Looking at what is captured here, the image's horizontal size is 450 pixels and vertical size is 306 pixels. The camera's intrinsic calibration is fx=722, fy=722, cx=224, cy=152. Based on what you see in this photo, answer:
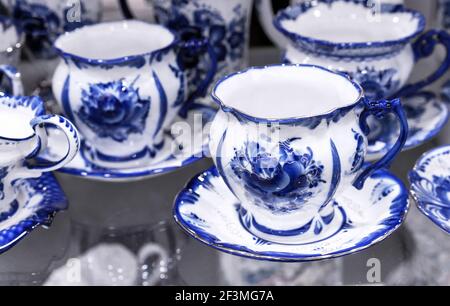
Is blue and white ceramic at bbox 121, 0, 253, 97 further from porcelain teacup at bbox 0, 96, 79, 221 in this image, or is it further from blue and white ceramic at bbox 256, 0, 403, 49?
porcelain teacup at bbox 0, 96, 79, 221

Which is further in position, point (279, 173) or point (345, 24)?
point (345, 24)

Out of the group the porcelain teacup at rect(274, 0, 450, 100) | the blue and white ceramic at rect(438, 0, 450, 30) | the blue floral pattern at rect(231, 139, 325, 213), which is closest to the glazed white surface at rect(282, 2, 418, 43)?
the porcelain teacup at rect(274, 0, 450, 100)

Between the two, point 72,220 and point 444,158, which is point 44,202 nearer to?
point 72,220

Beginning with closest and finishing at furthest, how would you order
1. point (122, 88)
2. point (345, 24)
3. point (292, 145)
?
point (292, 145) → point (122, 88) → point (345, 24)

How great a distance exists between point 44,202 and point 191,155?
0.14 meters

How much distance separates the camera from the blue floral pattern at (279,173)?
49cm

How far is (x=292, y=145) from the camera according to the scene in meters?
0.49

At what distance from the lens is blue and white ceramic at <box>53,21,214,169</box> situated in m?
0.59

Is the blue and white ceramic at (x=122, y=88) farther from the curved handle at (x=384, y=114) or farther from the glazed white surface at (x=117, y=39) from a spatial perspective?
the curved handle at (x=384, y=114)

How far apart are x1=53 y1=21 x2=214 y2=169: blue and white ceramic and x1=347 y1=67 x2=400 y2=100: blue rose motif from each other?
0.14 meters

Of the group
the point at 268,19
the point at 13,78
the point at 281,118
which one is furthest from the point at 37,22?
the point at 281,118

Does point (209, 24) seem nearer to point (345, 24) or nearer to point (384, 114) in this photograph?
point (345, 24)

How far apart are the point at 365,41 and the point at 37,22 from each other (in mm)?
320
